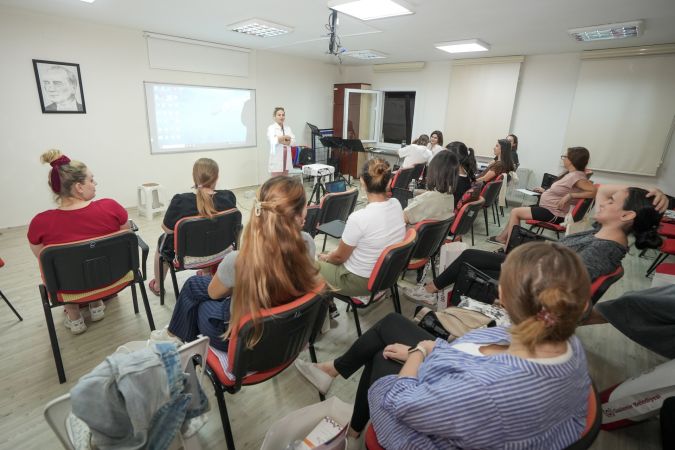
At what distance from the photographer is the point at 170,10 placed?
374 centimetres

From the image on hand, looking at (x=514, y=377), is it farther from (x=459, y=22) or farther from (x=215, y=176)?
(x=459, y=22)

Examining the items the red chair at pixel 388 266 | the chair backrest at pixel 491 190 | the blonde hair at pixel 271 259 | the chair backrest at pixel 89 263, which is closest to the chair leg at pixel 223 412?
the blonde hair at pixel 271 259

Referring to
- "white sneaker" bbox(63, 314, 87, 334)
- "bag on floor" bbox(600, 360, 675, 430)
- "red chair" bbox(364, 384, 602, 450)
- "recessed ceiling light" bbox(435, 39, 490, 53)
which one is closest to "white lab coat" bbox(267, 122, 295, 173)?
"recessed ceiling light" bbox(435, 39, 490, 53)

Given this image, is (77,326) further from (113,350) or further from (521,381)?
(521,381)

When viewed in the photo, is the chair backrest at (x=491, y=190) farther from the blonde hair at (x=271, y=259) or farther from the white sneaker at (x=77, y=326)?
the white sneaker at (x=77, y=326)

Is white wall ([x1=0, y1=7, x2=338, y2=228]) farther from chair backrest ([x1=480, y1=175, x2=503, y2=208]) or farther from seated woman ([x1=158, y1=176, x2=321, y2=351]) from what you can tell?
chair backrest ([x1=480, y1=175, x2=503, y2=208])

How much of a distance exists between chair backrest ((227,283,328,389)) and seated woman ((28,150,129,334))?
138 cm

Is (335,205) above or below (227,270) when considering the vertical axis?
below

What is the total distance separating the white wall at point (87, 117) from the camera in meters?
3.91

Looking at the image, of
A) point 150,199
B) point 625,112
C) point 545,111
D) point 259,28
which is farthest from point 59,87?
point 625,112

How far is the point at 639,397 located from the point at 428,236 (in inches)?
52.4

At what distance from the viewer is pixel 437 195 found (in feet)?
9.06

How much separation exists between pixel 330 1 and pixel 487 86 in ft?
13.5

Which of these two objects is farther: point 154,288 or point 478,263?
point 154,288
